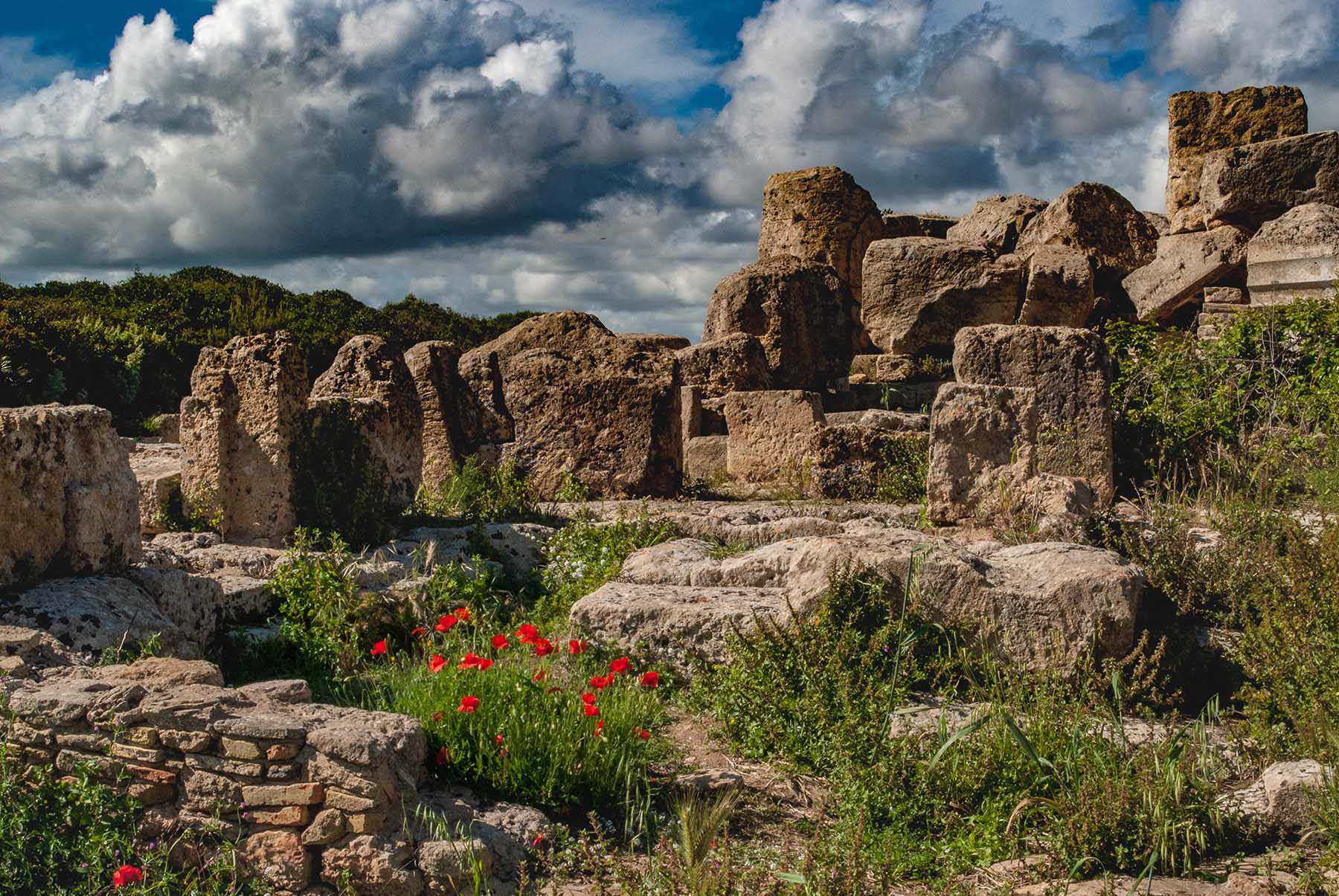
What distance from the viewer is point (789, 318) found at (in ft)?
56.5

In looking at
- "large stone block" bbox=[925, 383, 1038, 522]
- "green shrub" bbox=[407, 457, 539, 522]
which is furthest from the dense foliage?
"large stone block" bbox=[925, 383, 1038, 522]

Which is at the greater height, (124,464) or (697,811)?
(124,464)

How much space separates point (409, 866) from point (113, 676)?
1707mm

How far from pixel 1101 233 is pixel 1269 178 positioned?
254 cm

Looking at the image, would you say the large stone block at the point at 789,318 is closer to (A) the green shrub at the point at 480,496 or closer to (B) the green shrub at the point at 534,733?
(A) the green shrub at the point at 480,496

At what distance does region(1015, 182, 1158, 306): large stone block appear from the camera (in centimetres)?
1806

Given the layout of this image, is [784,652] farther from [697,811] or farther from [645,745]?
[697,811]

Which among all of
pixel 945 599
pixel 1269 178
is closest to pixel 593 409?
pixel 945 599

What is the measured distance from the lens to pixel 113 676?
16.8 feet

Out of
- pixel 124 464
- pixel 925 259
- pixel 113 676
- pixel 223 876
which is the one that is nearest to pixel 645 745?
pixel 223 876

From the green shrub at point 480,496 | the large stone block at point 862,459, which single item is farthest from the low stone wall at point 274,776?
the large stone block at point 862,459

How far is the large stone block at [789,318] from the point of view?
1717cm

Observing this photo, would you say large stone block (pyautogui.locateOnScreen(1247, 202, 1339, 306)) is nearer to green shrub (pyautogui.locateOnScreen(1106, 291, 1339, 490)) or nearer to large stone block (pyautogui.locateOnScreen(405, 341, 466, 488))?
green shrub (pyautogui.locateOnScreen(1106, 291, 1339, 490))

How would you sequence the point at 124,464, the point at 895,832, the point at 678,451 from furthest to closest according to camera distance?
the point at 678,451 < the point at 124,464 < the point at 895,832
